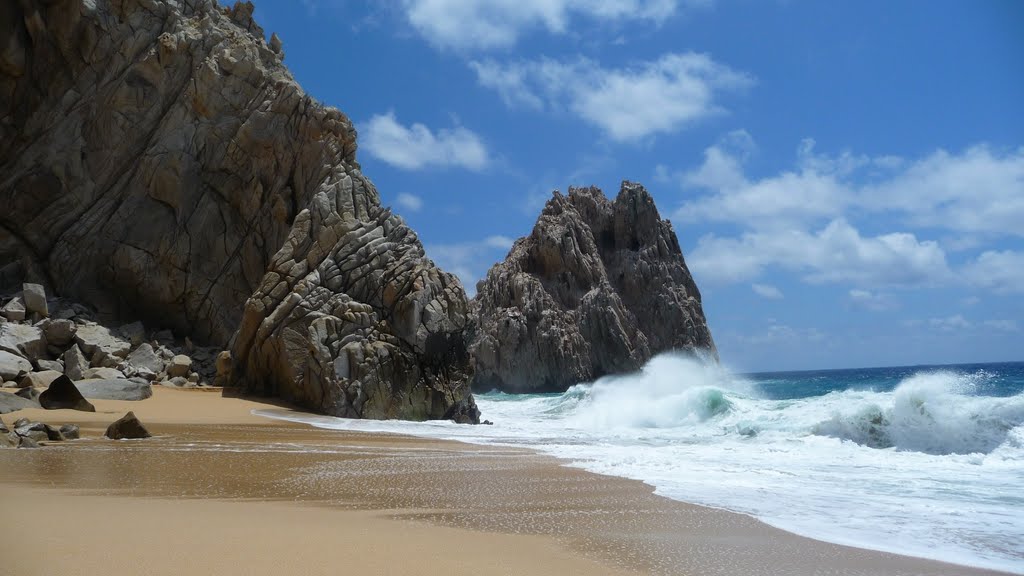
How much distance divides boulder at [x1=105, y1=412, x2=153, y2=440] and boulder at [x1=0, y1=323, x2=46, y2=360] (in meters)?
8.47

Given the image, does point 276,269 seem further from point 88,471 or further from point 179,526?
point 179,526

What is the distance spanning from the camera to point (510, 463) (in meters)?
9.39

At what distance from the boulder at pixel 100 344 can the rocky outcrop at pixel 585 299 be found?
41208 millimetres

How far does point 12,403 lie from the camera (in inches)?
476

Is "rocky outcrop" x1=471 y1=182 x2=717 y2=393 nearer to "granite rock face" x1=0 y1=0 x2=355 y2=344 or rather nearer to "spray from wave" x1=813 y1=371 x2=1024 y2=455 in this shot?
"granite rock face" x1=0 y1=0 x2=355 y2=344

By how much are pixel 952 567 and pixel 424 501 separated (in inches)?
157

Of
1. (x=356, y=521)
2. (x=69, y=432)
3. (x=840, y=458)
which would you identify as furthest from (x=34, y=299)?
(x=840, y=458)

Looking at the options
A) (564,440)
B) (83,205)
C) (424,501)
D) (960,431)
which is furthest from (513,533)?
(83,205)

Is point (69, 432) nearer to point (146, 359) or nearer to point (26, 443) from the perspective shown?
point (26, 443)

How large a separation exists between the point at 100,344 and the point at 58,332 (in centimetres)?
124

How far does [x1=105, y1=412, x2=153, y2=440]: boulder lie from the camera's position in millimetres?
9867

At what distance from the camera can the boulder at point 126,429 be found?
388 inches

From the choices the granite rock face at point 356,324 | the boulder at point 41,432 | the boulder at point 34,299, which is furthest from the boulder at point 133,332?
the boulder at point 41,432

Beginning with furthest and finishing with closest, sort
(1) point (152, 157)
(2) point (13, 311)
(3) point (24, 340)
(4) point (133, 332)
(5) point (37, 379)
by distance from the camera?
(1) point (152, 157), (4) point (133, 332), (2) point (13, 311), (3) point (24, 340), (5) point (37, 379)
